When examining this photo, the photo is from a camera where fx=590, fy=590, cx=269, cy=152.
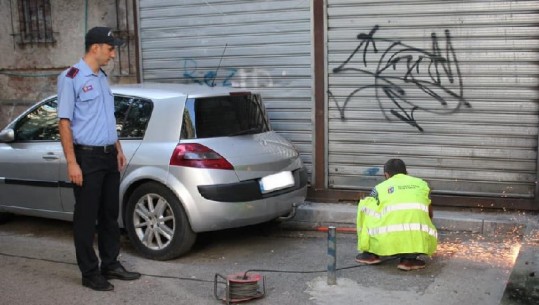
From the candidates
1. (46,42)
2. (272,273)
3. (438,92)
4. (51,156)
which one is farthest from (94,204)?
(46,42)

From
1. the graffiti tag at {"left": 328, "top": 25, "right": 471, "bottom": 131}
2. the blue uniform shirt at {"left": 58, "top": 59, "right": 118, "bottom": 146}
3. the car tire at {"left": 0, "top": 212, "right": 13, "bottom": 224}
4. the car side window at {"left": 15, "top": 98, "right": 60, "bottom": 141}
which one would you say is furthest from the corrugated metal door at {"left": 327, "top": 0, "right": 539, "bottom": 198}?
the car tire at {"left": 0, "top": 212, "right": 13, "bottom": 224}

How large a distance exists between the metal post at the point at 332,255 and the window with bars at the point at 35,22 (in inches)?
253

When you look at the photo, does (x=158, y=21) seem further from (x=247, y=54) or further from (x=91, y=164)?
(x=91, y=164)

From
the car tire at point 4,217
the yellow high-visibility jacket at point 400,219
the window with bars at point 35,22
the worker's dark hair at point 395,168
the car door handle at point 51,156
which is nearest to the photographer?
the yellow high-visibility jacket at point 400,219

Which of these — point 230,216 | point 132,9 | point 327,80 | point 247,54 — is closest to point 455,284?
point 230,216

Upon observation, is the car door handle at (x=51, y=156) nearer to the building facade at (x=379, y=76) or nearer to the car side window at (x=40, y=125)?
the car side window at (x=40, y=125)

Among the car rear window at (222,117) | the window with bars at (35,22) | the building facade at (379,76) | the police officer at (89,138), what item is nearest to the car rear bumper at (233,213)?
the car rear window at (222,117)

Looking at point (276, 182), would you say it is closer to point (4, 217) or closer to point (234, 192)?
point (234, 192)

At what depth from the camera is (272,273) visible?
16.9 feet

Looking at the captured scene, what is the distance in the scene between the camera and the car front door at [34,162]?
587cm

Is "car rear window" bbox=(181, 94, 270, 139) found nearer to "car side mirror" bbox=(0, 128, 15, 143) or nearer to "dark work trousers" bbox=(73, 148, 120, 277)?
"dark work trousers" bbox=(73, 148, 120, 277)

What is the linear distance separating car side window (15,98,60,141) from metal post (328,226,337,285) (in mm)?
3020

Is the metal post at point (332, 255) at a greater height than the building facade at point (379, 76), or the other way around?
the building facade at point (379, 76)

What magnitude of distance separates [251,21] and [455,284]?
4.37 metres
